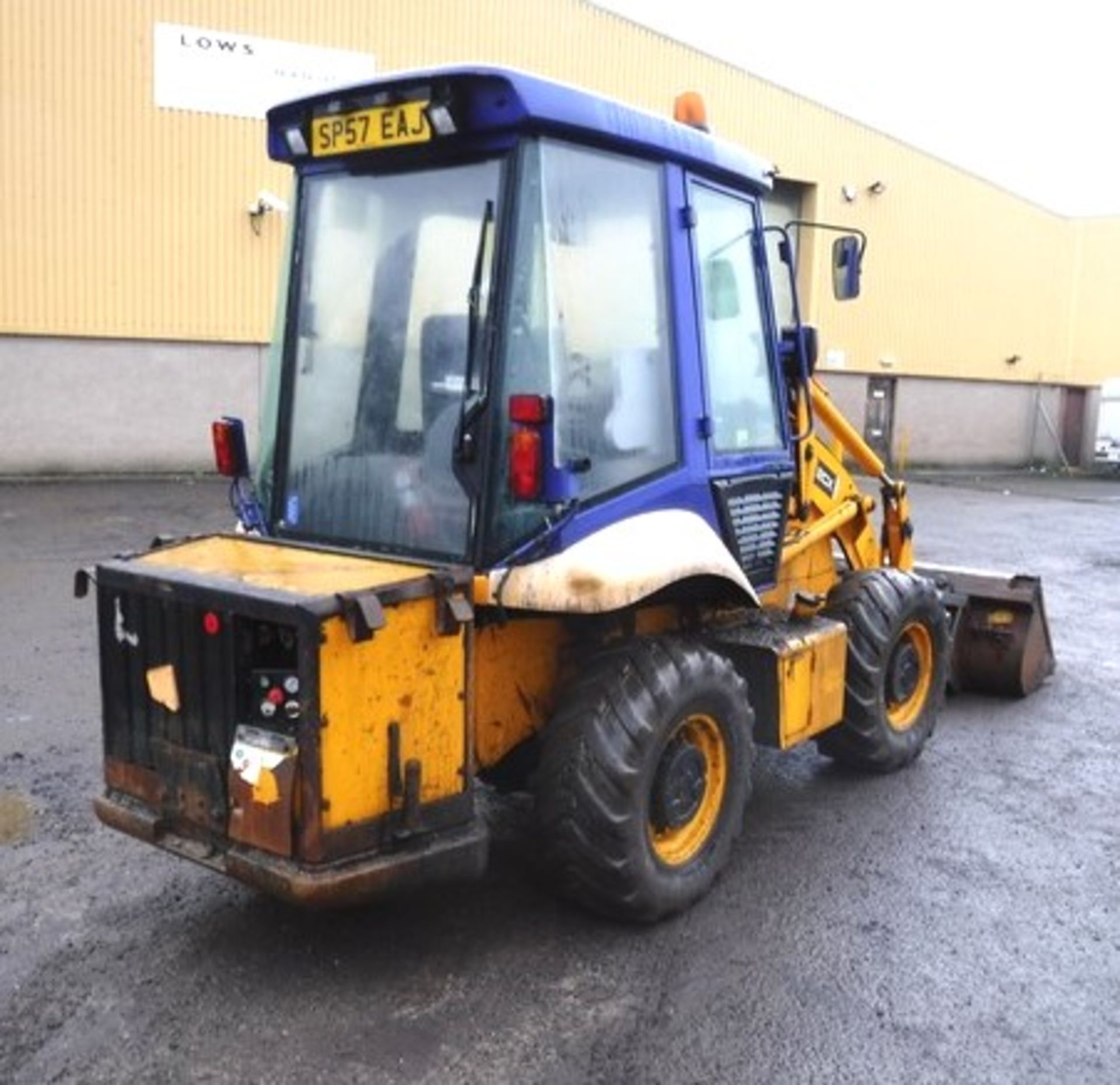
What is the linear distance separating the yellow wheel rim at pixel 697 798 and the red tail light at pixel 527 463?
1.06 metres

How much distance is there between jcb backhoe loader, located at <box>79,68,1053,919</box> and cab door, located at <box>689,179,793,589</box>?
0.07 ft

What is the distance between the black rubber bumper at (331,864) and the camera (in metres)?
3.33

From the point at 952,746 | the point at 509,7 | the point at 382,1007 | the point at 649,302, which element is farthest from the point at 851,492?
the point at 509,7

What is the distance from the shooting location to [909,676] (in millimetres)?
6074

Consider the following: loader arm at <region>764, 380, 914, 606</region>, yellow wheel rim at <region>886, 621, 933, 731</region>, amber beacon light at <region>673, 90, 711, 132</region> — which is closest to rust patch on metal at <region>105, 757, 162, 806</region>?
loader arm at <region>764, 380, 914, 606</region>

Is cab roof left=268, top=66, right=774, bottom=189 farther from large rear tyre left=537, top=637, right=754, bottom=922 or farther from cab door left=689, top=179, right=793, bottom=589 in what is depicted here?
large rear tyre left=537, top=637, right=754, bottom=922

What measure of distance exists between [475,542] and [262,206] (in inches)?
637

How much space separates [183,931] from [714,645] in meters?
2.20

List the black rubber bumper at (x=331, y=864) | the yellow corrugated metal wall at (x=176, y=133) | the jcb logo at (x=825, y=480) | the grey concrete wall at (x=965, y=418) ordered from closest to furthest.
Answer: the black rubber bumper at (x=331, y=864), the jcb logo at (x=825, y=480), the yellow corrugated metal wall at (x=176, y=133), the grey concrete wall at (x=965, y=418)

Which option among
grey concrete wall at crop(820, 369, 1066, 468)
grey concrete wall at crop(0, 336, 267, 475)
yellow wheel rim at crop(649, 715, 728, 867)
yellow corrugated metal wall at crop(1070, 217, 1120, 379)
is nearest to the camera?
yellow wheel rim at crop(649, 715, 728, 867)

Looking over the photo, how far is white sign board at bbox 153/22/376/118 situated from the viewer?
17703 millimetres

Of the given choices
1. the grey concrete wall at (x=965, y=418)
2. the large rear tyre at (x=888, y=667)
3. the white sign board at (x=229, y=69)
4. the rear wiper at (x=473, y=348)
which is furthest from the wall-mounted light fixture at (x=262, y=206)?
the rear wiper at (x=473, y=348)

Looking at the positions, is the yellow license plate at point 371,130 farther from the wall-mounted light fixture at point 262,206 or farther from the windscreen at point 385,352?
the wall-mounted light fixture at point 262,206

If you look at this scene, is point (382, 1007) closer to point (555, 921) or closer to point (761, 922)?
point (555, 921)
